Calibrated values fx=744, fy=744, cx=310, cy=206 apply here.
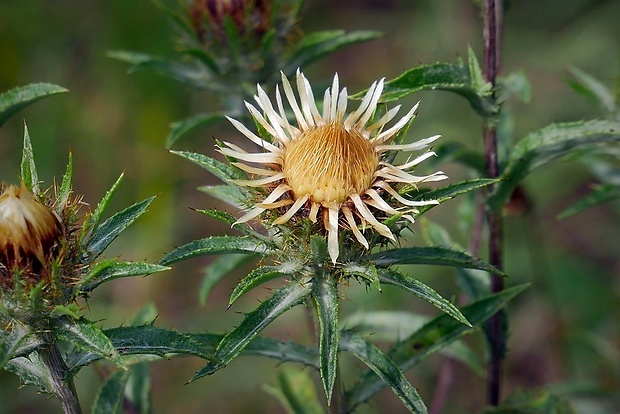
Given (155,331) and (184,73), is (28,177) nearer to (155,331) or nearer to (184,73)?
(155,331)

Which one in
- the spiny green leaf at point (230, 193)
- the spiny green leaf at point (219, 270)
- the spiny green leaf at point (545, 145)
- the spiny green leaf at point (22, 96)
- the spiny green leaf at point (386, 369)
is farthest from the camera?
the spiny green leaf at point (219, 270)

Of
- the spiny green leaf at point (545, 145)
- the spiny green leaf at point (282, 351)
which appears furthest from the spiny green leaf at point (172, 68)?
the spiny green leaf at point (545, 145)

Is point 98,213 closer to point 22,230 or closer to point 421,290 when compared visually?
point 22,230

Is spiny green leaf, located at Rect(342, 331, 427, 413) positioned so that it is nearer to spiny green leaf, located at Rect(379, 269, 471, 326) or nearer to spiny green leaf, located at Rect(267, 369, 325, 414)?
spiny green leaf, located at Rect(379, 269, 471, 326)

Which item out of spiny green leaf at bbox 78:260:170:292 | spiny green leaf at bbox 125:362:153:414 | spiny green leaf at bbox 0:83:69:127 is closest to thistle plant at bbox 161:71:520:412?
spiny green leaf at bbox 78:260:170:292

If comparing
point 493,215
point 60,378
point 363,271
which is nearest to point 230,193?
point 363,271

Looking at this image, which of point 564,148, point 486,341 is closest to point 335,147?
point 564,148

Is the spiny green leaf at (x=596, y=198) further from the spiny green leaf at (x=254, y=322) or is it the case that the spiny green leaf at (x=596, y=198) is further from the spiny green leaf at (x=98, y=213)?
the spiny green leaf at (x=98, y=213)
